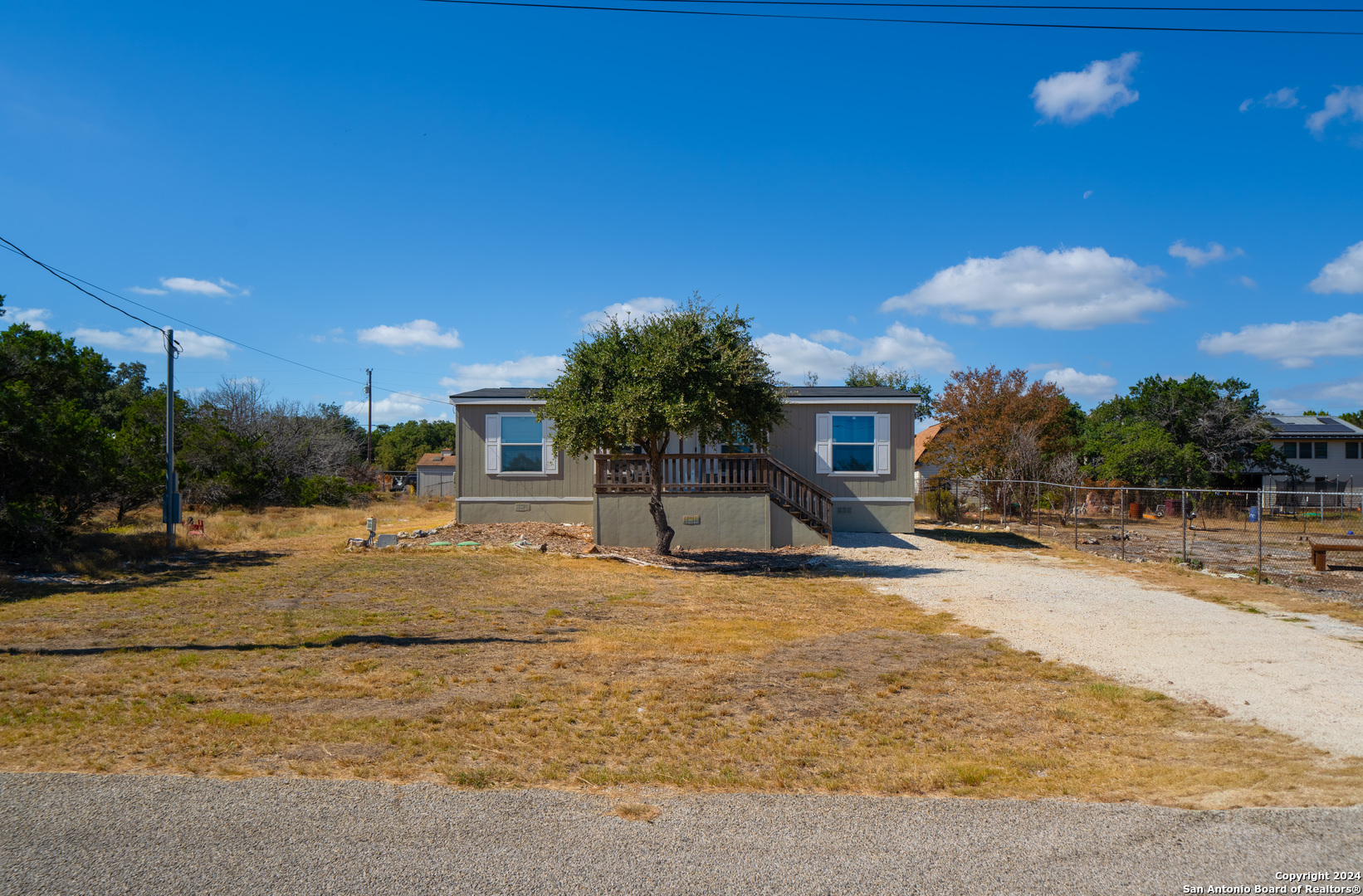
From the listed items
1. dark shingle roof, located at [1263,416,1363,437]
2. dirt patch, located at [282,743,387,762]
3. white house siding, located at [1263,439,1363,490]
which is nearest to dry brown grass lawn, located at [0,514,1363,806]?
dirt patch, located at [282,743,387,762]

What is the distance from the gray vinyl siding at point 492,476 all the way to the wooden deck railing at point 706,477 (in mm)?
2484

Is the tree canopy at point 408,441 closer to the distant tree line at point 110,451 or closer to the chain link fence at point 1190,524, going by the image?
the distant tree line at point 110,451

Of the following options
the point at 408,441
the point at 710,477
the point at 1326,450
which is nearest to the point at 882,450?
the point at 710,477

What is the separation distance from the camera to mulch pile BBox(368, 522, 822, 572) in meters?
14.4

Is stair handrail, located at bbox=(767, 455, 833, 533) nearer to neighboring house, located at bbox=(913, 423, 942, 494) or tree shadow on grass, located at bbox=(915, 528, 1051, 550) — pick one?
tree shadow on grass, located at bbox=(915, 528, 1051, 550)

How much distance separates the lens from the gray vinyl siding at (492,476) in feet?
62.2

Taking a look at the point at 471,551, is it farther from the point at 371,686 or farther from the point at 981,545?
the point at 981,545

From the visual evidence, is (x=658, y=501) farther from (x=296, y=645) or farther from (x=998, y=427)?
(x=998, y=427)

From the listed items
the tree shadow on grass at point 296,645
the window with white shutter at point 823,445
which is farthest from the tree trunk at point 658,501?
the tree shadow on grass at point 296,645

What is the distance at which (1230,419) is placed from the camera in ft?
110

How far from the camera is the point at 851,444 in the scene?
18938 millimetres

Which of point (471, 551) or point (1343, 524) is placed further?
point (1343, 524)

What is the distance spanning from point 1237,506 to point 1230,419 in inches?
371

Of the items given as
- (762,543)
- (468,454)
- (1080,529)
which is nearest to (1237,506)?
(1080,529)
